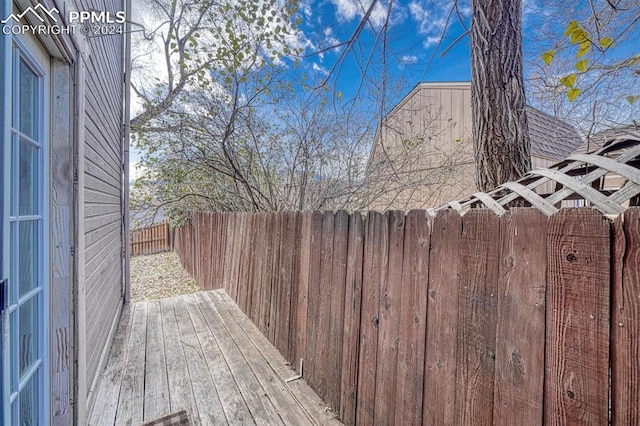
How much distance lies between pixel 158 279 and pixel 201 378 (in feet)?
19.3

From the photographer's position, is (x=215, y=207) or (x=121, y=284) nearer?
(x=121, y=284)

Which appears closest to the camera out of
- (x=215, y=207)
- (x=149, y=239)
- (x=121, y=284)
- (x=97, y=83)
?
(x=97, y=83)

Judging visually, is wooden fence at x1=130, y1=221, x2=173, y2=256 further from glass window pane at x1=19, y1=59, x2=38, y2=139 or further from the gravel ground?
glass window pane at x1=19, y1=59, x2=38, y2=139

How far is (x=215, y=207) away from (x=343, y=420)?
491 cm

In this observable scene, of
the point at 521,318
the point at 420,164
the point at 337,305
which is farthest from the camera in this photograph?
the point at 420,164

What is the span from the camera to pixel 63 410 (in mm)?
1489

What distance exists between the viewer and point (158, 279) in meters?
7.25

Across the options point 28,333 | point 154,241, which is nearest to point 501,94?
point 28,333

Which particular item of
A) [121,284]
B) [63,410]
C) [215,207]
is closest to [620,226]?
[63,410]

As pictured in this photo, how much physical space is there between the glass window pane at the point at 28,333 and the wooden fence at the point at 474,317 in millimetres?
1544

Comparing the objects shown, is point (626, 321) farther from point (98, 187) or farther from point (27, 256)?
point (98, 187)

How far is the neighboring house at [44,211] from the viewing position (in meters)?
0.95

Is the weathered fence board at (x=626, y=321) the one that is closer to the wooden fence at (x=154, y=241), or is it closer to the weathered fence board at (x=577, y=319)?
the weathered fence board at (x=577, y=319)

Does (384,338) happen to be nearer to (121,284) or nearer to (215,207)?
(121,284)
